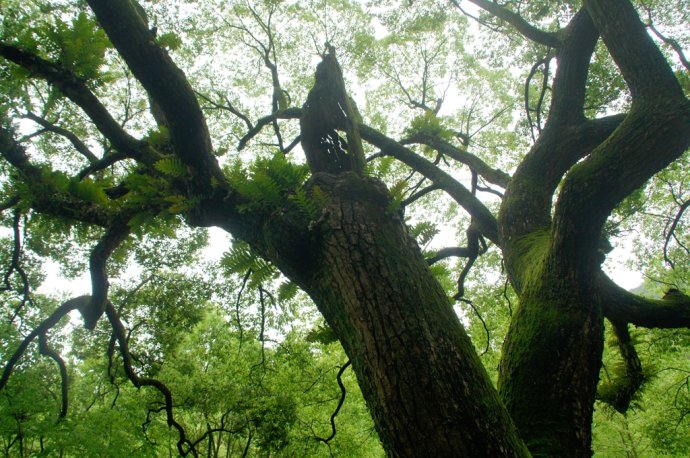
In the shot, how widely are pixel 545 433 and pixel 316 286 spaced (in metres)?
1.21

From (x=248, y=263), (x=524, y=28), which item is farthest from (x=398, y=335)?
(x=524, y=28)

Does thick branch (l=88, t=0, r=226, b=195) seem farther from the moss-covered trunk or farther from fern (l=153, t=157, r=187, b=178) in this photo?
the moss-covered trunk

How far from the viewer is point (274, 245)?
6.04ft

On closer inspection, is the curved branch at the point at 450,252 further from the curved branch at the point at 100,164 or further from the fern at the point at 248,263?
the curved branch at the point at 100,164

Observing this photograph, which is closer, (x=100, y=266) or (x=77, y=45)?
(x=77, y=45)

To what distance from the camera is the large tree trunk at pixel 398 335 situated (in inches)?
45.8

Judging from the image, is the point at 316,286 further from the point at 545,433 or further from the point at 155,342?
the point at 155,342

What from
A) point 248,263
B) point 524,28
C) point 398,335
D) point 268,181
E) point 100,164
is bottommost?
point 398,335

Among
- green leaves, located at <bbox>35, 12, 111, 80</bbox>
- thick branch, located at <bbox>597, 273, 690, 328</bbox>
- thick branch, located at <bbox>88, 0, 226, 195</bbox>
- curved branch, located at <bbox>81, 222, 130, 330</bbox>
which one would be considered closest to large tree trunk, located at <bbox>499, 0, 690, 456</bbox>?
thick branch, located at <bbox>597, 273, 690, 328</bbox>

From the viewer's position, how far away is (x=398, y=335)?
131 centimetres

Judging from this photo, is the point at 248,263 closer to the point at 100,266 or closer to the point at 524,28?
the point at 100,266

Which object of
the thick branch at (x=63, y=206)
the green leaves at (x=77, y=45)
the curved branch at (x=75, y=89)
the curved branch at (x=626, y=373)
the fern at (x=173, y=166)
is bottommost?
the curved branch at (x=626, y=373)

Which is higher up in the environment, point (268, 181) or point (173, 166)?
point (173, 166)

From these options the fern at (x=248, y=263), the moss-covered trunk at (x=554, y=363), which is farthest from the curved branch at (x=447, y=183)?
the fern at (x=248, y=263)
